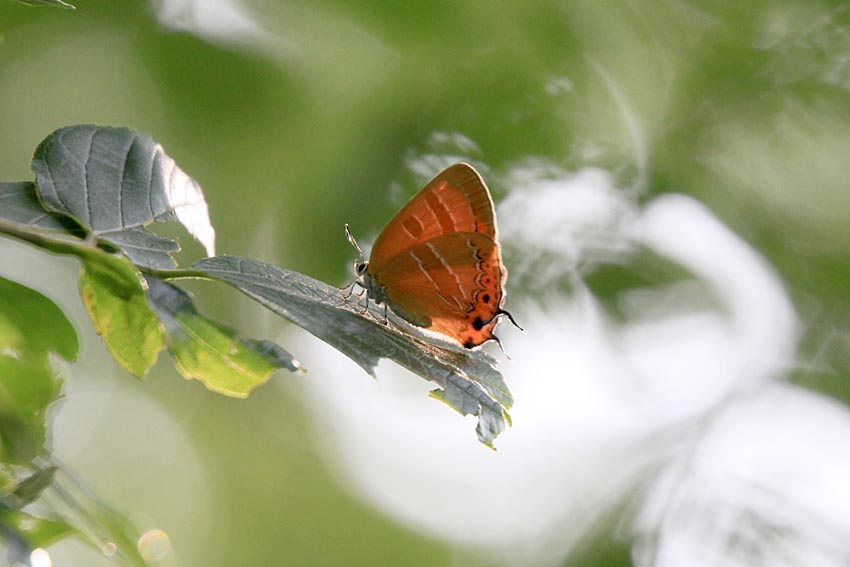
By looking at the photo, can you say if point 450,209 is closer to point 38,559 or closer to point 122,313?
point 122,313

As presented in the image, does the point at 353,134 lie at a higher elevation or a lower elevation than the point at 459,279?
higher

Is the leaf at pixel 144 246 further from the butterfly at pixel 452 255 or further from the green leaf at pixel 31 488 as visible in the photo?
the butterfly at pixel 452 255

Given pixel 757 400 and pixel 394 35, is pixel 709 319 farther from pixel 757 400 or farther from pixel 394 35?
pixel 394 35

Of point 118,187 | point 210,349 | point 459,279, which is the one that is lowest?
point 210,349

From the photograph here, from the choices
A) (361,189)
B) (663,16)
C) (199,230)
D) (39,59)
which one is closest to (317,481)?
(361,189)

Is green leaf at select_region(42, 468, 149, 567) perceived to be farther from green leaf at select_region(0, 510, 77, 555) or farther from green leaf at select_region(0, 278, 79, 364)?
green leaf at select_region(0, 278, 79, 364)

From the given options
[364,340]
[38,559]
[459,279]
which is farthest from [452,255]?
[38,559]
